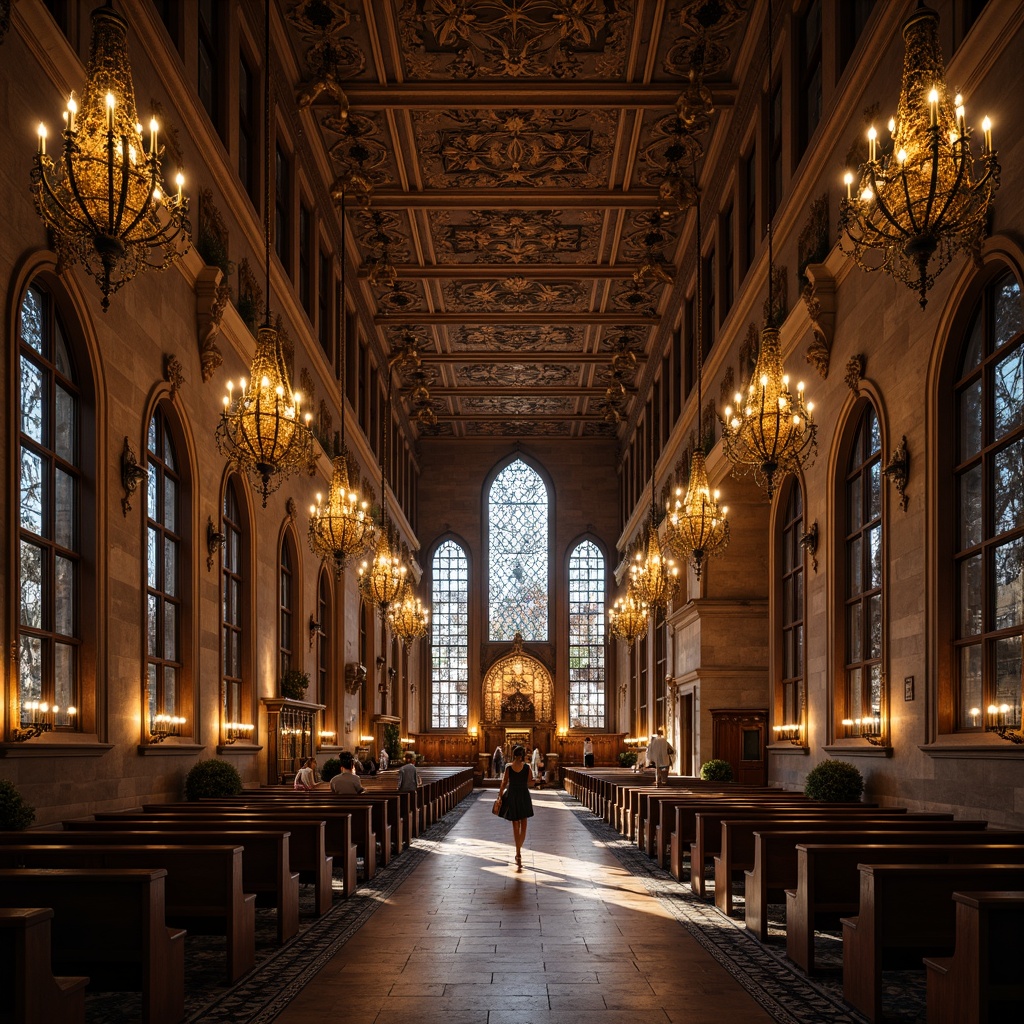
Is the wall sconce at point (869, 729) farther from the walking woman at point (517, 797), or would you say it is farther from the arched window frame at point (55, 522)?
the arched window frame at point (55, 522)

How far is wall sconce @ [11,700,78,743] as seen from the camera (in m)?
9.31

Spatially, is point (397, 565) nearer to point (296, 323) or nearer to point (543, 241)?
point (296, 323)

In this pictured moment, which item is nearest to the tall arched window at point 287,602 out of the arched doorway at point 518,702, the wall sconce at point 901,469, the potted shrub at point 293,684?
the potted shrub at point 293,684

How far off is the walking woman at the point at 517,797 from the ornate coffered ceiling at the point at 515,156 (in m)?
10.4

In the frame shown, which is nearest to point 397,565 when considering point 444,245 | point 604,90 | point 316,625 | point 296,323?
point 316,625

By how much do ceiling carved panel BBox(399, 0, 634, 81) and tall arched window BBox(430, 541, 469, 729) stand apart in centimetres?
2677

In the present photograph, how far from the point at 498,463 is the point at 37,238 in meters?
33.9

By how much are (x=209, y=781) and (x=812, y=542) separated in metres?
8.18

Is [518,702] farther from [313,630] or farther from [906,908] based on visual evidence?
[906,908]

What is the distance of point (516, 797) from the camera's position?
14195 millimetres

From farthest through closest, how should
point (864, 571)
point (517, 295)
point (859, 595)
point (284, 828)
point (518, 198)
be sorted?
point (517, 295) < point (518, 198) < point (859, 595) < point (864, 571) < point (284, 828)

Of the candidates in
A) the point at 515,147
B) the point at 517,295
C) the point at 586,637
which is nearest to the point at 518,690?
the point at 586,637

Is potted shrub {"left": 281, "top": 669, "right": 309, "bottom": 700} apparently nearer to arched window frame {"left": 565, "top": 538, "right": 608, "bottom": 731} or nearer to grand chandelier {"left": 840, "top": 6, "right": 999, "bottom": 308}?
grand chandelier {"left": 840, "top": 6, "right": 999, "bottom": 308}

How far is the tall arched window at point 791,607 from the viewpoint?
1745 centimetres
